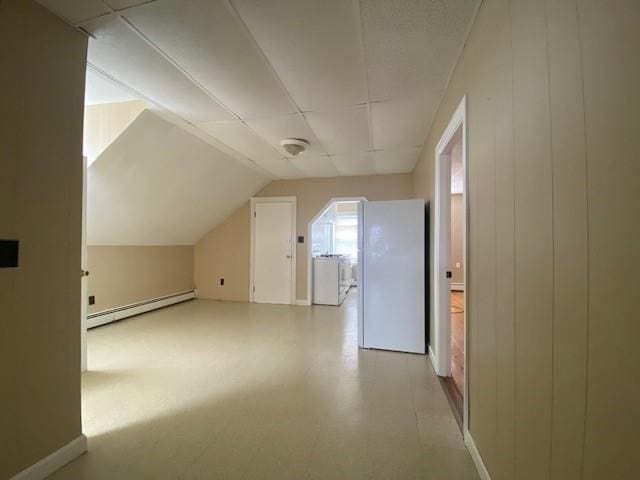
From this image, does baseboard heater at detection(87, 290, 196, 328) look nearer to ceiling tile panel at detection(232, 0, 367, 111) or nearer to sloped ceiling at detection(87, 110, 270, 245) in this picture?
sloped ceiling at detection(87, 110, 270, 245)

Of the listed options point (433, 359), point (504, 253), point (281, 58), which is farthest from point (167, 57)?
point (433, 359)

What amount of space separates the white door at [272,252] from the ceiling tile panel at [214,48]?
2.92m

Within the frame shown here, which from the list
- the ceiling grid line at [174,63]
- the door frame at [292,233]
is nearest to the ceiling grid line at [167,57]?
the ceiling grid line at [174,63]

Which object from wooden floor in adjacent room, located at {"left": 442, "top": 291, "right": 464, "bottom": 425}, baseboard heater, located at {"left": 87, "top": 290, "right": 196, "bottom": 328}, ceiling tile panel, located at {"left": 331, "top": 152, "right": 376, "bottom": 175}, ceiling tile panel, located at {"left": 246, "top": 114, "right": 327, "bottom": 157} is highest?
ceiling tile panel, located at {"left": 246, "top": 114, "right": 327, "bottom": 157}

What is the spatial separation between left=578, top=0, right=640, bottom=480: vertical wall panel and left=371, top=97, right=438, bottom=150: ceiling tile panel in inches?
67.6

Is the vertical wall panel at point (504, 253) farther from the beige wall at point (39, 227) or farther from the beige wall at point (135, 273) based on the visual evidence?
the beige wall at point (135, 273)

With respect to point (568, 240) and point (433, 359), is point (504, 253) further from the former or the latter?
point (433, 359)

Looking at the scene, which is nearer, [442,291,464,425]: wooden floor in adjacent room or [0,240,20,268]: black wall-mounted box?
[0,240,20,268]: black wall-mounted box

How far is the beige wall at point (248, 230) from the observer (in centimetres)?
475

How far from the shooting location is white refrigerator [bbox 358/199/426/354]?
2930 mm

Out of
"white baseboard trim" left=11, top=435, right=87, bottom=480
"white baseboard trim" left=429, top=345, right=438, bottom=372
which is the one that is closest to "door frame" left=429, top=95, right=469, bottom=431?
"white baseboard trim" left=429, top=345, right=438, bottom=372

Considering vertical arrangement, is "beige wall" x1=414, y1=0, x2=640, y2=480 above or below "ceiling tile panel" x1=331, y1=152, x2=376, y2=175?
below

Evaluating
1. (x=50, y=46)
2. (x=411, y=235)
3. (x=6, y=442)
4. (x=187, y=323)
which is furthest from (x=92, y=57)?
(x=187, y=323)

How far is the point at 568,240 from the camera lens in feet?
2.51
